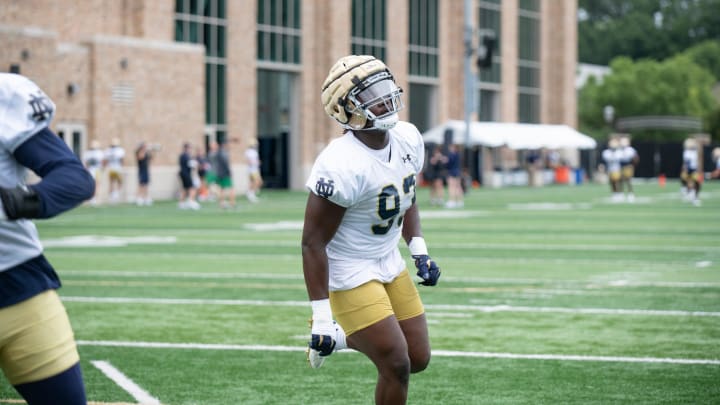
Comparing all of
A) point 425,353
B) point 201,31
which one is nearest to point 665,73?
point 201,31

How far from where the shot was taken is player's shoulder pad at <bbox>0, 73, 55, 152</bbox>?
4.12 metres

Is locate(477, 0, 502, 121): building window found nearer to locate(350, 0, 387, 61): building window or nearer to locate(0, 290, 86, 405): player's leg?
locate(350, 0, 387, 61): building window

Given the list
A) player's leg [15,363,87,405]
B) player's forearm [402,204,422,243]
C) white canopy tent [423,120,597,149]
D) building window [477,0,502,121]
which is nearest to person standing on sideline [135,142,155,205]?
white canopy tent [423,120,597,149]

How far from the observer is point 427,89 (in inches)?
2201

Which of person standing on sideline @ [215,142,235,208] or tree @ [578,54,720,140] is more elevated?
tree @ [578,54,720,140]

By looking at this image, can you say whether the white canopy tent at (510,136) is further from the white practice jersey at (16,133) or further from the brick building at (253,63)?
the white practice jersey at (16,133)

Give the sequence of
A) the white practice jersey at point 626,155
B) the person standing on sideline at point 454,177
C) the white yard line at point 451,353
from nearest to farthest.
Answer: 1. the white yard line at point 451,353
2. the person standing on sideline at point 454,177
3. the white practice jersey at point 626,155

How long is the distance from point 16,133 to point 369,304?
6.70 feet

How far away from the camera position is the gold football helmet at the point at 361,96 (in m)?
5.59

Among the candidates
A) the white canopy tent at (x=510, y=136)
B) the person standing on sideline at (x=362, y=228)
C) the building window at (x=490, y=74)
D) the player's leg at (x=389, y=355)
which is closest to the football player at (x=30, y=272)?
the person standing on sideline at (x=362, y=228)

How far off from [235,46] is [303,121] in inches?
199

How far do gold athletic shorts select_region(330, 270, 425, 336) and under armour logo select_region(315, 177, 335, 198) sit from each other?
48 centimetres

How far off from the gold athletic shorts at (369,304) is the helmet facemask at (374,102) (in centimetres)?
75

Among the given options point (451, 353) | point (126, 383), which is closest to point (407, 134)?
point (126, 383)
